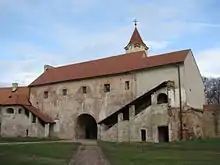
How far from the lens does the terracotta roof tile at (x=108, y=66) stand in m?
32.7

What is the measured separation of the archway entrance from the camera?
129ft

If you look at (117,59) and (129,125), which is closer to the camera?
(129,125)

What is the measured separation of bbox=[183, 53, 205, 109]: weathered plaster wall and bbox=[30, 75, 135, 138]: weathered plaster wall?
6.14 metres

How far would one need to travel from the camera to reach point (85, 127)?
4075 centimetres

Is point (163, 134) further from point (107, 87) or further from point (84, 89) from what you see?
point (84, 89)

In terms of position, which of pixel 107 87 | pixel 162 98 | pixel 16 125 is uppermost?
pixel 107 87

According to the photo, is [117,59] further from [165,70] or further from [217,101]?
[217,101]

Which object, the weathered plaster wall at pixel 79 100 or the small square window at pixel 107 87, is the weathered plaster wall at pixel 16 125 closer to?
the weathered plaster wall at pixel 79 100

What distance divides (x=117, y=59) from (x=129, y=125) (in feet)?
35.5

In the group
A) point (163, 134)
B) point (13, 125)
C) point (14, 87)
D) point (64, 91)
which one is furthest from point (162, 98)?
point (14, 87)

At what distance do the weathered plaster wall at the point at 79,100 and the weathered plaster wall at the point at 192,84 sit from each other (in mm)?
6136

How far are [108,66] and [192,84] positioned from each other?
11080 millimetres

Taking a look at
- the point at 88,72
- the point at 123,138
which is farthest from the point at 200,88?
the point at 88,72

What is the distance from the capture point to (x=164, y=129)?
3084cm
